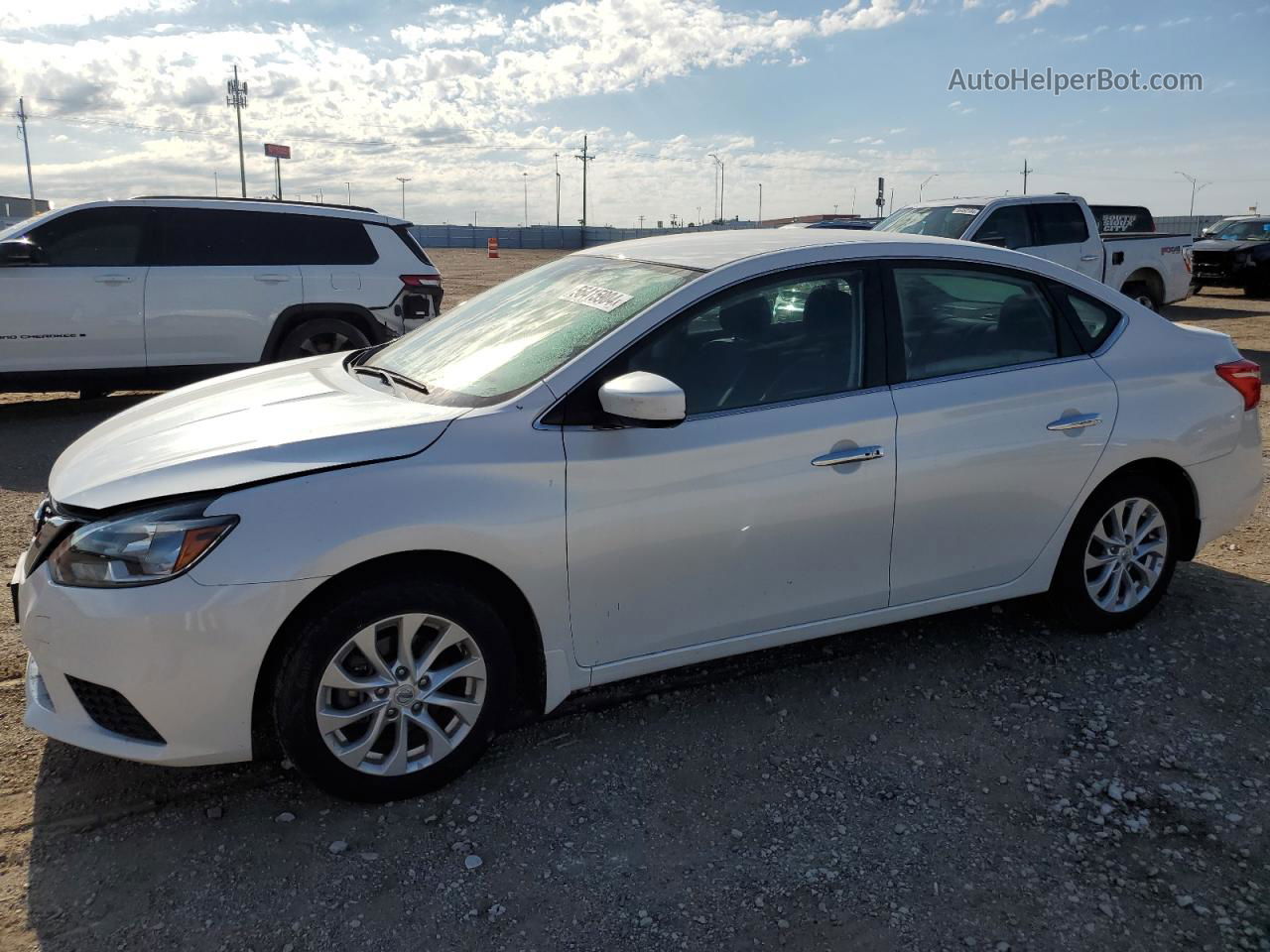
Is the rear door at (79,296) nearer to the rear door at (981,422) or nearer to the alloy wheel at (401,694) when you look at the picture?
the alloy wheel at (401,694)

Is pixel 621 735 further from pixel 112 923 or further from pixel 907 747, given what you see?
pixel 112 923

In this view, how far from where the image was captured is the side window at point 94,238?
8398 mm

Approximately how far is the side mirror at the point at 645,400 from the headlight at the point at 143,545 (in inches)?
43.7

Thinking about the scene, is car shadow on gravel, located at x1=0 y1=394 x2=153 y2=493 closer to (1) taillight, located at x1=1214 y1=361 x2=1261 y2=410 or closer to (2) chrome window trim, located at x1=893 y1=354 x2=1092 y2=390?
(2) chrome window trim, located at x1=893 y1=354 x2=1092 y2=390

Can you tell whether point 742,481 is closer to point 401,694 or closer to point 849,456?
point 849,456

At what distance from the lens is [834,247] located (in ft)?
12.3

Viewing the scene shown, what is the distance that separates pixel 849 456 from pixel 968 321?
867mm

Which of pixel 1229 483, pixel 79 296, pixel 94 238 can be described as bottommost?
pixel 1229 483

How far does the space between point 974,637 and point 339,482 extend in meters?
2.81

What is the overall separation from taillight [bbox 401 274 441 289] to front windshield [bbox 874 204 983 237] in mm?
5960

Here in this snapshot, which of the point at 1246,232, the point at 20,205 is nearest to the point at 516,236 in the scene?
the point at 20,205

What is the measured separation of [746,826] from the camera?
3.06 metres

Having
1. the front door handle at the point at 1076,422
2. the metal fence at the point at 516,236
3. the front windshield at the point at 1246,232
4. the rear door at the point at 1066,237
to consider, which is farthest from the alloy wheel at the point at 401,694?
the metal fence at the point at 516,236

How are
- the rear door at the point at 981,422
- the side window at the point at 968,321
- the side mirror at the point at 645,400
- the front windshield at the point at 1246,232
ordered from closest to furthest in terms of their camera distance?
the side mirror at the point at 645,400
the rear door at the point at 981,422
the side window at the point at 968,321
the front windshield at the point at 1246,232
